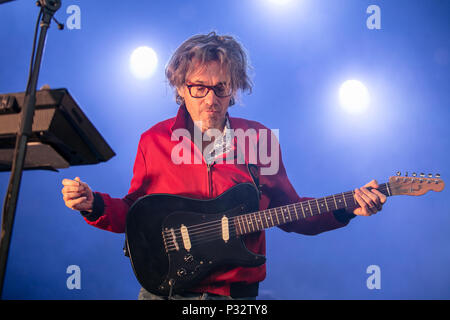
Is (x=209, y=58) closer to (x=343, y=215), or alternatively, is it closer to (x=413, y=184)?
(x=343, y=215)

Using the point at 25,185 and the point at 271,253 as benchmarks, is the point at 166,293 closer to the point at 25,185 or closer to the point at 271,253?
the point at 271,253

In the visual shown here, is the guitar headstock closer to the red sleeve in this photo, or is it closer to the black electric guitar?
the black electric guitar

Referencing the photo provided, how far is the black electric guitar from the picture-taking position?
1.49m

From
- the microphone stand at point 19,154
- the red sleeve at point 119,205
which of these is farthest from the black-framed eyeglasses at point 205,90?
the microphone stand at point 19,154

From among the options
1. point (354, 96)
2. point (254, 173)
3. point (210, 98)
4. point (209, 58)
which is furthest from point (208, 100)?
point (354, 96)

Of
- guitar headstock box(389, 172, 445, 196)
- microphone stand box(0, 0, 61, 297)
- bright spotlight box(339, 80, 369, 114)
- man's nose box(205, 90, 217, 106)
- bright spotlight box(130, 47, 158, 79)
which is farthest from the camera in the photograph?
bright spotlight box(130, 47, 158, 79)

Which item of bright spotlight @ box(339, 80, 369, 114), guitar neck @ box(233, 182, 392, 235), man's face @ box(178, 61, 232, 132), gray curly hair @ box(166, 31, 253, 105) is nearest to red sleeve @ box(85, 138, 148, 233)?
man's face @ box(178, 61, 232, 132)

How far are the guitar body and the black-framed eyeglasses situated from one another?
0.56 m

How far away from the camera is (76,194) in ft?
4.71

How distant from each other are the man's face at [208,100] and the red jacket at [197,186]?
0.08 metres

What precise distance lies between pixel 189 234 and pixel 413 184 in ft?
3.74

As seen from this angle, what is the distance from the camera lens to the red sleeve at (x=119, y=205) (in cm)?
159

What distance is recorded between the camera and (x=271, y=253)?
2.22 metres
